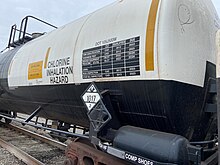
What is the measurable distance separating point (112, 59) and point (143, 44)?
43 centimetres

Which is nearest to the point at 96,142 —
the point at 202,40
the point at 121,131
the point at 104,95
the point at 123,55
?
the point at 121,131

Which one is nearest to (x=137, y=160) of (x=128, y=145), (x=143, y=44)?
(x=128, y=145)

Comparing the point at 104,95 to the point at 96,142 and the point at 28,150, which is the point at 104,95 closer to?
the point at 96,142

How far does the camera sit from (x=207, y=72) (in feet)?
7.55

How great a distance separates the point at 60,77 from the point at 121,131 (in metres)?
1.35

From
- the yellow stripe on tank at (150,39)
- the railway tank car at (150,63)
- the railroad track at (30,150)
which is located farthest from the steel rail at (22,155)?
the yellow stripe on tank at (150,39)

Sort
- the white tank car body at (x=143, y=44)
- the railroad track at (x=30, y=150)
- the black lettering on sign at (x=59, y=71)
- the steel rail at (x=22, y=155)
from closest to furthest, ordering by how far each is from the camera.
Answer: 1. the white tank car body at (x=143, y=44)
2. the black lettering on sign at (x=59, y=71)
3. the steel rail at (x=22, y=155)
4. the railroad track at (x=30, y=150)

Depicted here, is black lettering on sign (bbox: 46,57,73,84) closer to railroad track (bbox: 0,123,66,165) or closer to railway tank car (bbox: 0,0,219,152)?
railway tank car (bbox: 0,0,219,152)

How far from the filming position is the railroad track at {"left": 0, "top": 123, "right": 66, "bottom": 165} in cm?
511

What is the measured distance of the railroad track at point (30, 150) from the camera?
16.8 ft

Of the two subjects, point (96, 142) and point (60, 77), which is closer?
point (96, 142)

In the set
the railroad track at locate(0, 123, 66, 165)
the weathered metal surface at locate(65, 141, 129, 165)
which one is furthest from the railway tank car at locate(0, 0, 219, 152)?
the railroad track at locate(0, 123, 66, 165)

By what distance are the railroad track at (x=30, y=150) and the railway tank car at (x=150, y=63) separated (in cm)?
251

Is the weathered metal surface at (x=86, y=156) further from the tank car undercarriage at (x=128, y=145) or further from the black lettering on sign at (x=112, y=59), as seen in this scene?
the black lettering on sign at (x=112, y=59)
